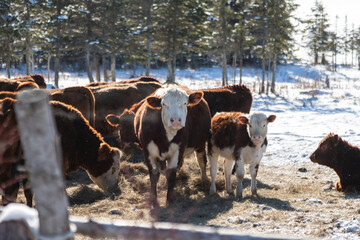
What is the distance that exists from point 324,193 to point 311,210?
145cm

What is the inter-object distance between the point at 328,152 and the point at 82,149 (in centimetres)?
→ 494

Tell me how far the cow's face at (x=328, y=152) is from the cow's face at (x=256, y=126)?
5.66 feet

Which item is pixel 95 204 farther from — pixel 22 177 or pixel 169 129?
pixel 169 129

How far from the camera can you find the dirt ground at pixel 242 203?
545 cm

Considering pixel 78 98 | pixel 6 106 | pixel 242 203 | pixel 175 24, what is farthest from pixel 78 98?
pixel 175 24

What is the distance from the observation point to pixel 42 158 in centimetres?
207

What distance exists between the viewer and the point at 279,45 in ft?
97.9

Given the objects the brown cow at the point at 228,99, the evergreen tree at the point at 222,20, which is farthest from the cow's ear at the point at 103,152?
the evergreen tree at the point at 222,20

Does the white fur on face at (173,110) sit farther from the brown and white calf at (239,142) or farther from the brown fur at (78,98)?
the brown fur at (78,98)

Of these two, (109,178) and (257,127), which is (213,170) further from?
(109,178)

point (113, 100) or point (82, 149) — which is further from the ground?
point (113, 100)

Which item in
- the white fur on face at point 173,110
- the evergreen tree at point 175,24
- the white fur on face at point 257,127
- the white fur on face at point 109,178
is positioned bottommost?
the white fur on face at point 109,178

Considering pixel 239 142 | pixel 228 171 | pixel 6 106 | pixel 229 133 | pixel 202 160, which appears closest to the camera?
pixel 6 106

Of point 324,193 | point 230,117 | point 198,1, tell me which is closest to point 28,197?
point 230,117
